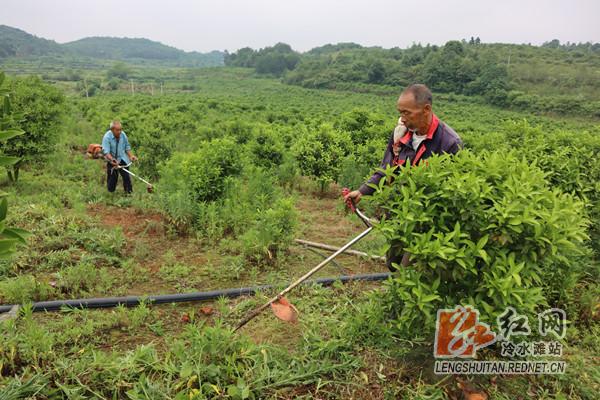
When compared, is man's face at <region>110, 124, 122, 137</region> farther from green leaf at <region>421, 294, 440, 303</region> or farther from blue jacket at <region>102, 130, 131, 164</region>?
green leaf at <region>421, 294, 440, 303</region>

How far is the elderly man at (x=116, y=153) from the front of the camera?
8117mm

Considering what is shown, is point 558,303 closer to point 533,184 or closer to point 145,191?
point 533,184

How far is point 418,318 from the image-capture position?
2.88m

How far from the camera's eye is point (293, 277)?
511cm

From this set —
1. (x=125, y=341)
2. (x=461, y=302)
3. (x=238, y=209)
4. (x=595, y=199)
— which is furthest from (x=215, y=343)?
(x=595, y=199)

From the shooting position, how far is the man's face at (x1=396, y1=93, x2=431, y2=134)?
3301 mm

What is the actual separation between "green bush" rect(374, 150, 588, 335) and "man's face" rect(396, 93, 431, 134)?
0.53m

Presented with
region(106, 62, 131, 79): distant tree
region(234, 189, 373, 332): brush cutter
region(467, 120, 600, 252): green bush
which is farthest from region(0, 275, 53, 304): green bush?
region(106, 62, 131, 79): distant tree

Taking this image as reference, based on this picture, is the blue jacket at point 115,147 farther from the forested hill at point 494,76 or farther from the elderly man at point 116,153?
the forested hill at point 494,76

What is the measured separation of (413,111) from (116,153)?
6795 mm

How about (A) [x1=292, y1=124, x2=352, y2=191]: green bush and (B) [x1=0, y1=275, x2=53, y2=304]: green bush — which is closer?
(B) [x1=0, y1=275, x2=53, y2=304]: green bush

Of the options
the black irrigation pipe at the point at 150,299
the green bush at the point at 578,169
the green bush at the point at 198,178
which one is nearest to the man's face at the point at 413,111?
the black irrigation pipe at the point at 150,299

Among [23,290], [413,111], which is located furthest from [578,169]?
[23,290]

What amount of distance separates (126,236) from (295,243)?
2.60m
